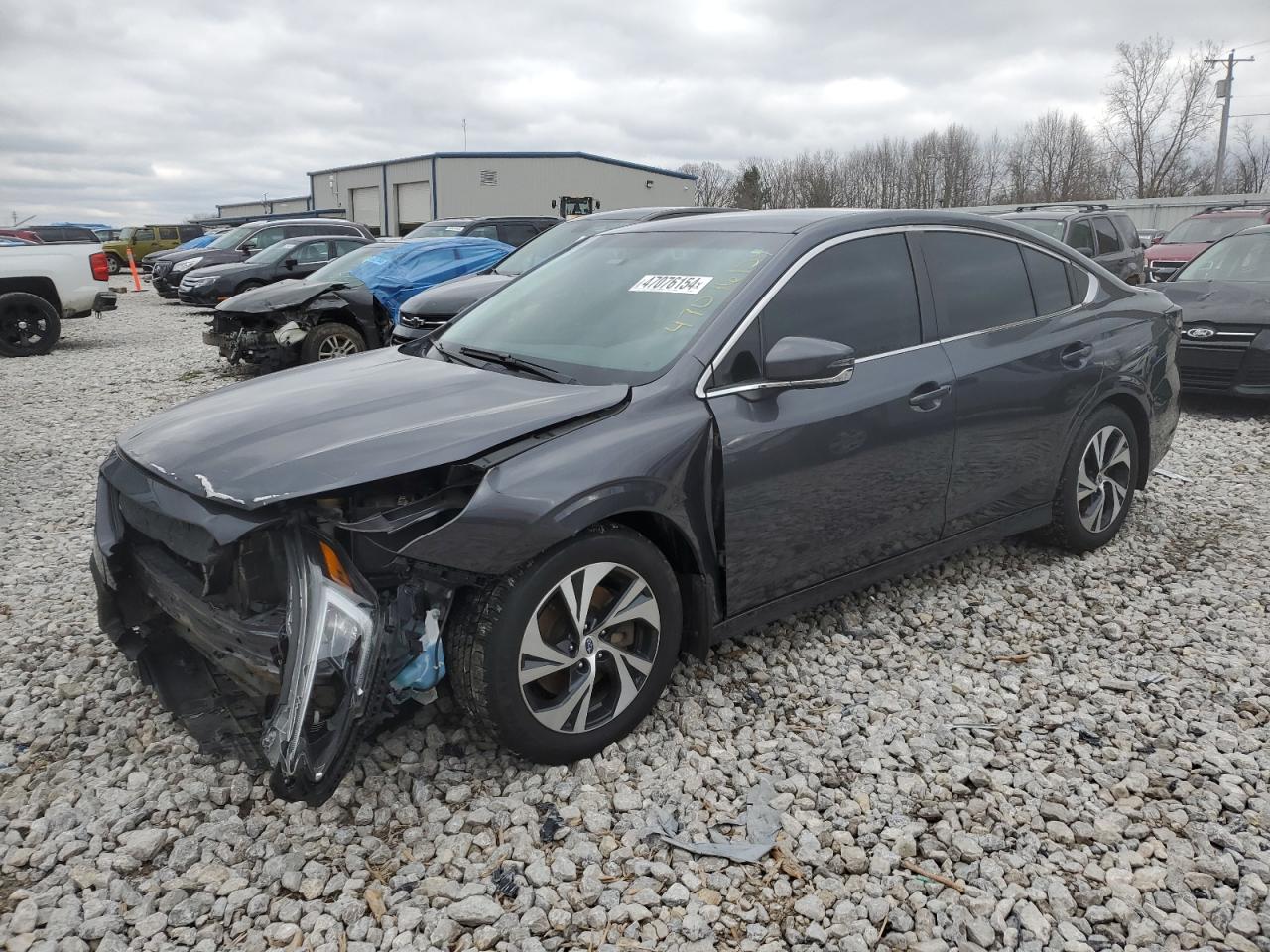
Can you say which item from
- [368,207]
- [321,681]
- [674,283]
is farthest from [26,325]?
[368,207]

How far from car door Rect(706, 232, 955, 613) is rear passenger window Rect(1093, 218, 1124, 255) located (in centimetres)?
897

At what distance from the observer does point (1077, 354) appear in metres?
4.28

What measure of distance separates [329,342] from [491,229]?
5.61 meters

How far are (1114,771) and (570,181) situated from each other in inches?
1741

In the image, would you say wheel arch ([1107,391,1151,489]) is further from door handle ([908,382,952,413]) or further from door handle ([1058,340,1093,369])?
door handle ([908,382,952,413])

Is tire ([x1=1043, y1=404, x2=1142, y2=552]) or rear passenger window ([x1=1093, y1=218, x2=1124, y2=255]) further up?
rear passenger window ([x1=1093, y1=218, x2=1124, y2=255])

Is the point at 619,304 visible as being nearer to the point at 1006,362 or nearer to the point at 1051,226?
the point at 1006,362

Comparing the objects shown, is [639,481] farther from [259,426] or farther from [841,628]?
[841,628]

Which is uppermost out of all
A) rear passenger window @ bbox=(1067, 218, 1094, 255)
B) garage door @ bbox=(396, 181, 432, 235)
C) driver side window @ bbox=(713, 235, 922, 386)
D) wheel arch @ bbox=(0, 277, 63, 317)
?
garage door @ bbox=(396, 181, 432, 235)

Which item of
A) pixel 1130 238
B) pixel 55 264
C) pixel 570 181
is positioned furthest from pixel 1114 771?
pixel 570 181

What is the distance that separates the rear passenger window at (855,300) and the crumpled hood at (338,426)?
744 millimetres

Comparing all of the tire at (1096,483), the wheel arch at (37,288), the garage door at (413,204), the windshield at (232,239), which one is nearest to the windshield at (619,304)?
the tire at (1096,483)

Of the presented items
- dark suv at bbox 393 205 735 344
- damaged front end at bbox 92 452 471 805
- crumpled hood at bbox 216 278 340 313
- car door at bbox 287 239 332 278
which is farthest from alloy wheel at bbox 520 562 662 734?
car door at bbox 287 239 332 278

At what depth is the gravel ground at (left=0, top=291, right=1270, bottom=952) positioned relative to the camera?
93.2 inches
